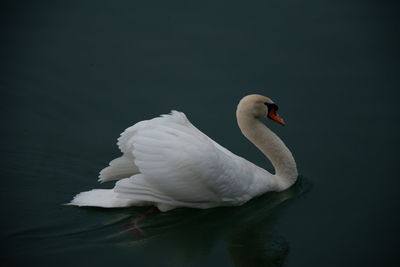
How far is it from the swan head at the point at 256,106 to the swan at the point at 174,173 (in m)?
0.01

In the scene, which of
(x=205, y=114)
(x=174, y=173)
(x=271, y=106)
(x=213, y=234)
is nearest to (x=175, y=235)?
(x=213, y=234)

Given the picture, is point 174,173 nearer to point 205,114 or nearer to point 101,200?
point 101,200

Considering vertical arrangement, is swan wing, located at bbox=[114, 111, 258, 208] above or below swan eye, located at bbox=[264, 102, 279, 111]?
below

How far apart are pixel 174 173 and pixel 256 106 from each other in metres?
1.58

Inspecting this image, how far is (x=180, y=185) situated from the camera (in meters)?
6.12

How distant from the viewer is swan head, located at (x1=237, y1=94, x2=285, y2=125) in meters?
6.96

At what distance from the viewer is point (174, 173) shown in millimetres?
6062

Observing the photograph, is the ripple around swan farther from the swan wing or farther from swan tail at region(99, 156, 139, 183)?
swan tail at region(99, 156, 139, 183)

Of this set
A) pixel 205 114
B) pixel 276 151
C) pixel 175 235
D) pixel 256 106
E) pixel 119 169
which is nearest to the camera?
pixel 175 235

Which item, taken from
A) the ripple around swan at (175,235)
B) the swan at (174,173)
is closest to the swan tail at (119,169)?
the swan at (174,173)

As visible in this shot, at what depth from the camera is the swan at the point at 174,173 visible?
6035 millimetres

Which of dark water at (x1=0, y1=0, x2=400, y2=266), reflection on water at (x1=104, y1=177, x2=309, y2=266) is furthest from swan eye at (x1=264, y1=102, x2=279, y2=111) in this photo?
reflection on water at (x1=104, y1=177, x2=309, y2=266)

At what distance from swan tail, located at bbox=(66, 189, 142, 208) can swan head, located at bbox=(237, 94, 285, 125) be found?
1.78 metres

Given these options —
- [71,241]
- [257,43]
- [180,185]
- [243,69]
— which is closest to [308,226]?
[180,185]
